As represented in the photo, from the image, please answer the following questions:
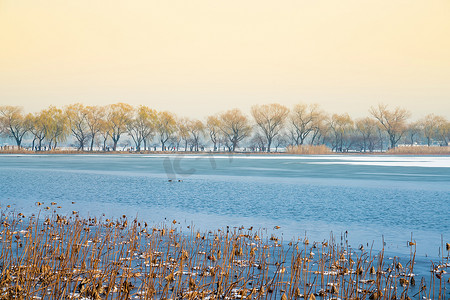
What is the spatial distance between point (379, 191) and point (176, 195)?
12375mm

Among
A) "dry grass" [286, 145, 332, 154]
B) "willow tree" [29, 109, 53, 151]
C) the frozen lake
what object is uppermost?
"willow tree" [29, 109, 53, 151]

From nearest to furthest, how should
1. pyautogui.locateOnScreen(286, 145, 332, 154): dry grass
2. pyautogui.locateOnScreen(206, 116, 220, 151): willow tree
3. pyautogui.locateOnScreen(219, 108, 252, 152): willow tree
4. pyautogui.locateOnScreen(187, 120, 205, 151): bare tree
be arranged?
1. pyautogui.locateOnScreen(286, 145, 332, 154): dry grass
2. pyautogui.locateOnScreen(219, 108, 252, 152): willow tree
3. pyautogui.locateOnScreen(206, 116, 220, 151): willow tree
4. pyautogui.locateOnScreen(187, 120, 205, 151): bare tree

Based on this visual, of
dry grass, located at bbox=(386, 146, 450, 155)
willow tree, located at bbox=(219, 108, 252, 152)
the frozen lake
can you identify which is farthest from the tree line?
the frozen lake

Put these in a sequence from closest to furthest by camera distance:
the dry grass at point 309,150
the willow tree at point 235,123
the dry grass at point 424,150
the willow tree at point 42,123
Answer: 1. the dry grass at point 424,150
2. the dry grass at point 309,150
3. the willow tree at point 42,123
4. the willow tree at point 235,123

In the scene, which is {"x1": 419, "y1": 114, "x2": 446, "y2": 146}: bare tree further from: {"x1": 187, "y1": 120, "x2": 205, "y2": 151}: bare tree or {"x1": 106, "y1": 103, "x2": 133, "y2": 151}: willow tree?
{"x1": 106, "y1": 103, "x2": 133, "y2": 151}: willow tree

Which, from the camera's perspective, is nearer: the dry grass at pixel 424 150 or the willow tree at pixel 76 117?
the dry grass at pixel 424 150

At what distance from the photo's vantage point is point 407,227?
1588 cm

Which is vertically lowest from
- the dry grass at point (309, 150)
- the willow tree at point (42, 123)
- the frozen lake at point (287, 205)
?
the frozen lake at point (287, 205)

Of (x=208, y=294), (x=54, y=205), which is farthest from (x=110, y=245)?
(x=54, y=205)

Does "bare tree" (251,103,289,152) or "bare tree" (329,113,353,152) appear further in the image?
"bare tree" (329,113,353,152)

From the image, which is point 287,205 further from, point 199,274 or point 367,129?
point 367,129

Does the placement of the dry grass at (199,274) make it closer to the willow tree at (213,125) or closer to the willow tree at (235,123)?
the willow tree at (235,123)

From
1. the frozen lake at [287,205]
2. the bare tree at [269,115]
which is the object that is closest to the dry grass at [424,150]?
the bare tree at [269,115]

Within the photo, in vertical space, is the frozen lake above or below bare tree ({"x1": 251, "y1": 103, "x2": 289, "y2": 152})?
below
